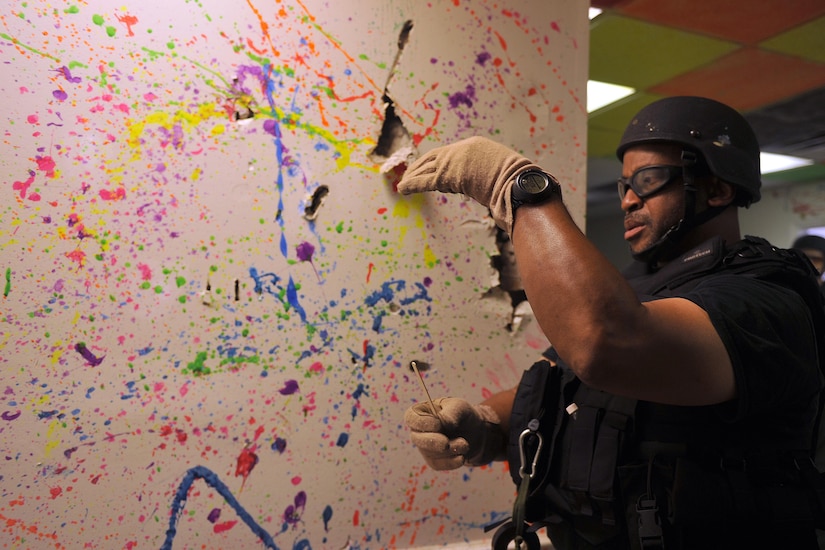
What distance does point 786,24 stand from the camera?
2355mm

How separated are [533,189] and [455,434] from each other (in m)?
0.50

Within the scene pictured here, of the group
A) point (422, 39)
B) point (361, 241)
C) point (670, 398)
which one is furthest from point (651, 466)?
point (422, 39)

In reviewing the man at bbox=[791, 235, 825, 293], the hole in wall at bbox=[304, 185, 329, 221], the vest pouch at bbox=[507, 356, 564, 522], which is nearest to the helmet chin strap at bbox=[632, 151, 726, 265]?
the vest pouch at bbox=[507, 356, 564, 522]

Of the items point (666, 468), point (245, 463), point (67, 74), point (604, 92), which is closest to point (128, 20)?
point (67, 74)

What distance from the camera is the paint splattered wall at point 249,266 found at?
3.02 feet

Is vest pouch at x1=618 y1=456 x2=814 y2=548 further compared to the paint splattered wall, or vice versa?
the paint splattered wall

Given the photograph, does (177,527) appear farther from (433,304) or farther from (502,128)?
(502,128)

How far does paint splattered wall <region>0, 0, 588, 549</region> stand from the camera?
3.02 ft

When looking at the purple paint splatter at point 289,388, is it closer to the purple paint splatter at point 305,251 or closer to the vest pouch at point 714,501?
the purple paint splatter at point 305,251

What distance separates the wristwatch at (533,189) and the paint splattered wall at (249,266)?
0.46 meters

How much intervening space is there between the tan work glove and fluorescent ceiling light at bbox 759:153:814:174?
4500mm

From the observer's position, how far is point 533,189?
73 centimetres

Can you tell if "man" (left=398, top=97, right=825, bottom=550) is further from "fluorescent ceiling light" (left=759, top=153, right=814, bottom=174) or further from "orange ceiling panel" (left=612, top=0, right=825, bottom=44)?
"fluorescent ceiling light" (left=759, top=153, right=814, bottom=174)

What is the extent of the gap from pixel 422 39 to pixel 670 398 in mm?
858
